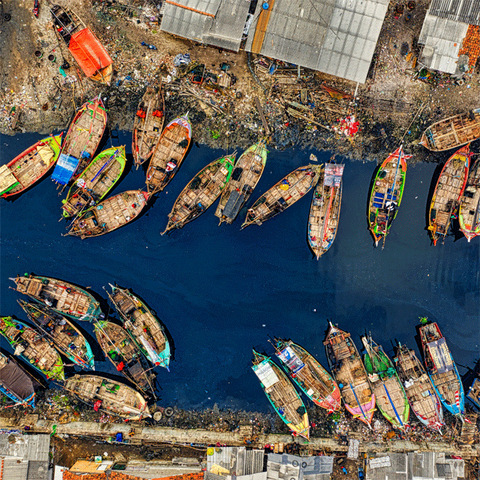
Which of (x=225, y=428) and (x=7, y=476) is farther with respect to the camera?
(x=225, y=428)

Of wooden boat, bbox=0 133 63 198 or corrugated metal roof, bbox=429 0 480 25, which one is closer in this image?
corrugated metal roof, bbox=429 0 480 25

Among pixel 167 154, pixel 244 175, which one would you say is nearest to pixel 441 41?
pixel 244 175

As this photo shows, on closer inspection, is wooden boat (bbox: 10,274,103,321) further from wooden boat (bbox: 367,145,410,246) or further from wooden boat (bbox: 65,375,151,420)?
wooden boat (bbox: 367,145,410,246)

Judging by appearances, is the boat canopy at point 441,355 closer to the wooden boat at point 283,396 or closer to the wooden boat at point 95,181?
the wooden boat at point 283,396

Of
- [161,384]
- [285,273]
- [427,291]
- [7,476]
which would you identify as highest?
[427,291]

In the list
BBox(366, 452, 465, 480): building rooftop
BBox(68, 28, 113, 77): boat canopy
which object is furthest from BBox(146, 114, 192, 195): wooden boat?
BBox(366, 452, 465, 480): building rooftop

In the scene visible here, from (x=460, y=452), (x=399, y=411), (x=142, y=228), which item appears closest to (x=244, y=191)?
(x=142, y=228)

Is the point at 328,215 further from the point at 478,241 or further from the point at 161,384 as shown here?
the point at 161,384
